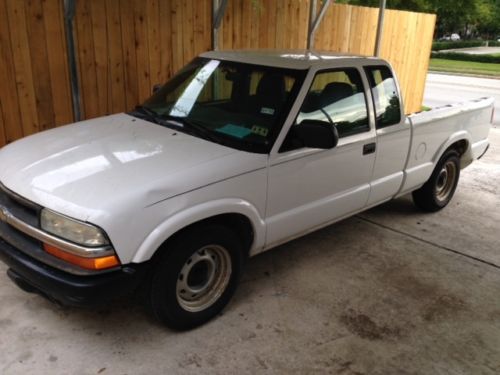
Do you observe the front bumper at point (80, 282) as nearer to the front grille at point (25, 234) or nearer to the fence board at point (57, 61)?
the front grille at point (25, 234)

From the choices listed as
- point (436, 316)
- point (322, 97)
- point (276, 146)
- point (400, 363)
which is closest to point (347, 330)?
point (400, 363)

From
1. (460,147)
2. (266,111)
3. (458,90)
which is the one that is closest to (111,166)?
(266,111)

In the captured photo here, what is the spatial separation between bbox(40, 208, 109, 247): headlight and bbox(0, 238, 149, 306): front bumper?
0.21 m

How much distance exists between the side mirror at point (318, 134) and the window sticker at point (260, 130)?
25cm

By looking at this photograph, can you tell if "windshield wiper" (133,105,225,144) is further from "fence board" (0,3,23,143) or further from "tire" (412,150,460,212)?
"tire" (412,150,460,212)

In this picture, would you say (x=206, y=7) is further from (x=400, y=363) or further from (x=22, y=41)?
(x=400, y=363)

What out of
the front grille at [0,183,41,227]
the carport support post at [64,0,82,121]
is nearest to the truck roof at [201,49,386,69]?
the carport support post at [64,0,82,121]

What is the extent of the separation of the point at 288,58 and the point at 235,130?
951 mm

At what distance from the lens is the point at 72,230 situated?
2.81 metres

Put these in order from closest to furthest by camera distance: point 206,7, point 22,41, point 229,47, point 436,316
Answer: point 436,316 → point 22,41 → point 206,7 → point 229,47

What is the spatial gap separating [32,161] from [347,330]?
2.55 m

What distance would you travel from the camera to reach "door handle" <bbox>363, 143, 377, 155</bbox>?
4.35 meters

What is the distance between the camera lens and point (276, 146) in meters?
3.56

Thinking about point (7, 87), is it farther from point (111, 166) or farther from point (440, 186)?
point (440, 186)
